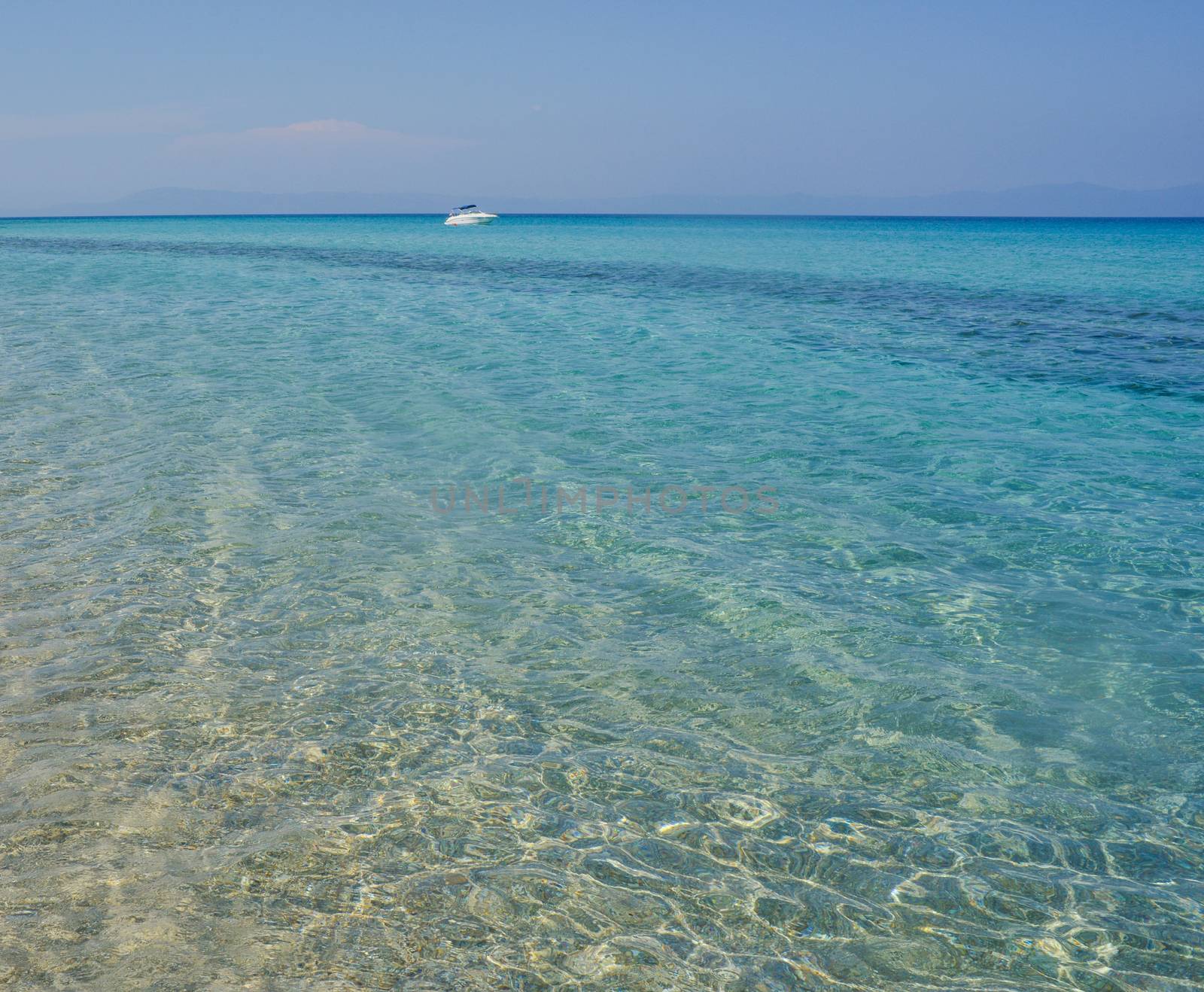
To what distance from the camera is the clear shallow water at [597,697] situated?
3525 mm

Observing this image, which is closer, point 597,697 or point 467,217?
point 597,697

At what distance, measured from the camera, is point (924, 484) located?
978 centimetres

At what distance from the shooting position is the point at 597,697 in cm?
534

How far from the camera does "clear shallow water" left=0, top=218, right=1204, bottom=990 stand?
11.6 ft

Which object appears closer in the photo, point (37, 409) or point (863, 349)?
point (37, 409)

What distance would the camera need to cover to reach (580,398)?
14344 millimetres

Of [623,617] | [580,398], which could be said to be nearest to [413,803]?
[623,617]

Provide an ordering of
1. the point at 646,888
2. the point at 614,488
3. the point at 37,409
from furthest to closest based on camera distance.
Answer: the point at 37,409 → the point at 614,488 → the point at 646,888

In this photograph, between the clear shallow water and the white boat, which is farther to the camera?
the white boat

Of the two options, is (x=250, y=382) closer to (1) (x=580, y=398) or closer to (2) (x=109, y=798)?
(1) (x=580, y=398)

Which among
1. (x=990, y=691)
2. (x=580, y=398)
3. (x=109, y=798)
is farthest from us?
(x=580, y=398)

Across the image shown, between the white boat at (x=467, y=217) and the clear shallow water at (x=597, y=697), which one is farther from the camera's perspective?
the white boat at (x=467, y=217)

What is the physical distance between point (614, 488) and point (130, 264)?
142ft

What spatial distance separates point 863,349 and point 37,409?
49.0 ft
